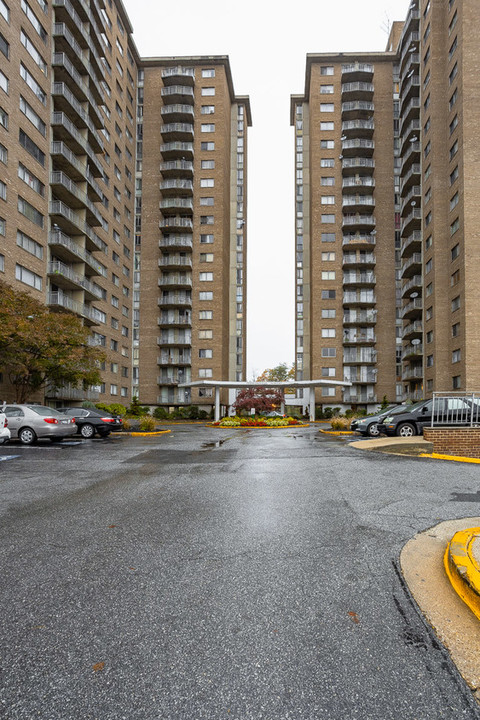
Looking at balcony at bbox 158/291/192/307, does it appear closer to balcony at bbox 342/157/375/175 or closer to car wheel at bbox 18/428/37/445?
balcony at bbox 342/157/375/175

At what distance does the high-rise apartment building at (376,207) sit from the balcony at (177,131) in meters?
14.9

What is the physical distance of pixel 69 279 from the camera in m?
36.5

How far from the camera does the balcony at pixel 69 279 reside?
35.3 m

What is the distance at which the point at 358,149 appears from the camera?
54.2 meters

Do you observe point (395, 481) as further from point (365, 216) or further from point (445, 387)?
point (365, 216)

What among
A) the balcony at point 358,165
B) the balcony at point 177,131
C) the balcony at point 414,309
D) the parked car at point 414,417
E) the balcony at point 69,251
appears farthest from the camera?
the balcony at point 177,131

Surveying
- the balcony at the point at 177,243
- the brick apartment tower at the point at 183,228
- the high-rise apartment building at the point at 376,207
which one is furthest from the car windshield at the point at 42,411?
the balcony at the point at 177,243

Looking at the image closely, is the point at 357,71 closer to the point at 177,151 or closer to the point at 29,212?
the point at 177,151

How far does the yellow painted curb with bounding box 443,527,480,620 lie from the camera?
11.1 feet

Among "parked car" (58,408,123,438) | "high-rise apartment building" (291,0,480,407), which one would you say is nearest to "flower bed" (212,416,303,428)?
"parked car" (58,408,123,438)

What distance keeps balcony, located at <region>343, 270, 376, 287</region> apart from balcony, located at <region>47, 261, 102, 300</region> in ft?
90.7

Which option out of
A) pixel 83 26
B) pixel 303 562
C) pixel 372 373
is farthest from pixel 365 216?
pixel 303 562

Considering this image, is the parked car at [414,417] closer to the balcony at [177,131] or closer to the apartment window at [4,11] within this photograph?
the apartment window at [4,11]

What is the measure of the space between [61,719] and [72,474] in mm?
8143
